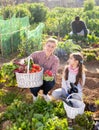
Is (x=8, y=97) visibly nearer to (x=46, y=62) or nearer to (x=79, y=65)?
(x=46, y=62)

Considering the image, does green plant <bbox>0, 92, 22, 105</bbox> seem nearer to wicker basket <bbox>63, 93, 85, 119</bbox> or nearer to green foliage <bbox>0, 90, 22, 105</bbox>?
green foliage <bbox>0, 90, 22, 105</bbox>

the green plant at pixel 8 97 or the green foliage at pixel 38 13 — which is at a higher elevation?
the green plant at pixel 8 97

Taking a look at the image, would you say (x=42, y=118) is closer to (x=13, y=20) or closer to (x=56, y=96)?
(x=56, y=96)

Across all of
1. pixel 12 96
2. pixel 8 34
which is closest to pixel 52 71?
pixel 12 96

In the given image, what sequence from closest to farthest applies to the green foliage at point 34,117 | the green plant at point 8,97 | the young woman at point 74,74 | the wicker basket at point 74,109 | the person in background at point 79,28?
the green foliage at point 34,117 < the wicker basket at point 74,109 < the young woman at point 74,74 < the green plant at point 8,97 < the person in background at point 79,28

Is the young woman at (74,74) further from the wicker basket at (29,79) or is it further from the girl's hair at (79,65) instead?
the wicker basket at (29,79)

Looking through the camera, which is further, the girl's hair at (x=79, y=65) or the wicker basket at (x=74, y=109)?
the girl's hair at (x=79, y=65)

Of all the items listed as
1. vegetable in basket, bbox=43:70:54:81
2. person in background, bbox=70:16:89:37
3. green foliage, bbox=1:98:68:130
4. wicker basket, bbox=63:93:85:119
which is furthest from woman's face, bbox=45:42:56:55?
person in background, bbox=70:16:89:37

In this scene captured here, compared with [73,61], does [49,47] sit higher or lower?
higher

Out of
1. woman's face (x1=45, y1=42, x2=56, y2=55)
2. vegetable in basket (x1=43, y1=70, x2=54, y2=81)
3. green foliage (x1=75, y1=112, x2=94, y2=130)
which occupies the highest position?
woman's face (x1=45, y1=42, x2=56, y2=55)

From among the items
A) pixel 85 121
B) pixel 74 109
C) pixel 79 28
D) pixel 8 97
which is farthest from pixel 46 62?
pixel 79 28

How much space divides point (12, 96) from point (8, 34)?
4194 mm

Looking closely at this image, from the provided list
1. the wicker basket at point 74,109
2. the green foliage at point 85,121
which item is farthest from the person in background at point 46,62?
the green foliage at point 85,121

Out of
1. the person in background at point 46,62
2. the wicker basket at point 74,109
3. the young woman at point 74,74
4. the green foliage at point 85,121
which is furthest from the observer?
the person in background at point 46,62
